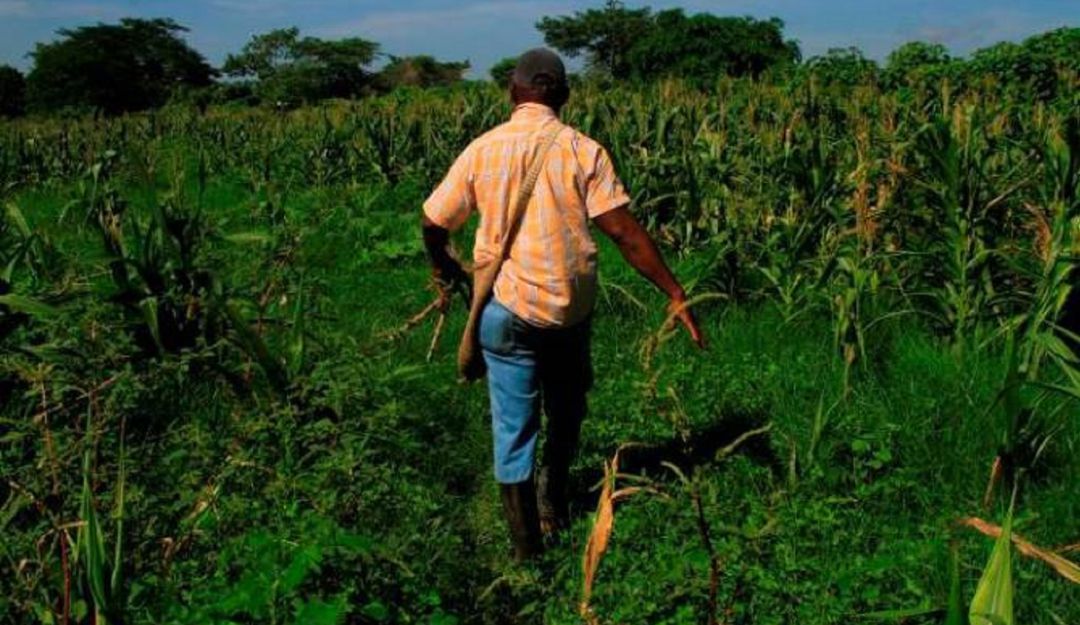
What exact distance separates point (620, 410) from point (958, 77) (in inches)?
783

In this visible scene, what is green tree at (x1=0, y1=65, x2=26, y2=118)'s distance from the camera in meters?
59.5

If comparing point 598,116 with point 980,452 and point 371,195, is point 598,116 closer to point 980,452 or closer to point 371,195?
point 371,195

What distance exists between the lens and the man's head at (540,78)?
3.20 metres

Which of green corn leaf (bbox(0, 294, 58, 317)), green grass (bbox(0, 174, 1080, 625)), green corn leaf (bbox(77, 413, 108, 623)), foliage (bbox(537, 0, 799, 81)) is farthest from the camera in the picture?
foliage (bbox(537, 0, 799, 81))

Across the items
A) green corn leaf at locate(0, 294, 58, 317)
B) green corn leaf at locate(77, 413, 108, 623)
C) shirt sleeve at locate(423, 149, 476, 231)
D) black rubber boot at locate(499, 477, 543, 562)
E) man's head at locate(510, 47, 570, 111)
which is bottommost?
black rubber boot at locate(499, 477, 543, 562)

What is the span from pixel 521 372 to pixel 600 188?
0.66m

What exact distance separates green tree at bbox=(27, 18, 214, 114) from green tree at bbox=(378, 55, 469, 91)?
1268 centimetres

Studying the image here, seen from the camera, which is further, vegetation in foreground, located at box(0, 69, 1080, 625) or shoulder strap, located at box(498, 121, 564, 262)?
shoulder strap, located at box(498, 121, 564, 262)

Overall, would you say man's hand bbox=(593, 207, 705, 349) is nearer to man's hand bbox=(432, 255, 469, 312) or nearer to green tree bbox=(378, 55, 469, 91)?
man's hand bbox=(432, 255, 469, 312)

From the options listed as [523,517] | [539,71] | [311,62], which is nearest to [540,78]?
[539,71]

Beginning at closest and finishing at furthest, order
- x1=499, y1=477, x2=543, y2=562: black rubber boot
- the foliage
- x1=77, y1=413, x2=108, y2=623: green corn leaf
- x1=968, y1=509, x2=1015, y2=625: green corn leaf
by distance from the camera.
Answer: x1=968, y1=509, x2=1015, y2=625: green corn leaf → x1=77, y1=413, x2=108, y2=623: green corn leaf → x1=499, y1=477, x2=543, y2=562: black rubber boot → the foliage

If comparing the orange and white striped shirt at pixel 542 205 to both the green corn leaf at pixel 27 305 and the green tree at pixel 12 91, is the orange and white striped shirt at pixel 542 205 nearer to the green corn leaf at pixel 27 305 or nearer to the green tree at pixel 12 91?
the green corn leaf at pixel 27 305

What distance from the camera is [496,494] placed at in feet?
13.6

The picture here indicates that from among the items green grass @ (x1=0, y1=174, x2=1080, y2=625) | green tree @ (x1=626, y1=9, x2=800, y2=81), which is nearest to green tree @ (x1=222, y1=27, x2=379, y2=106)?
green tree @ (x1=626, y1=9, x2=800, y2=81)
